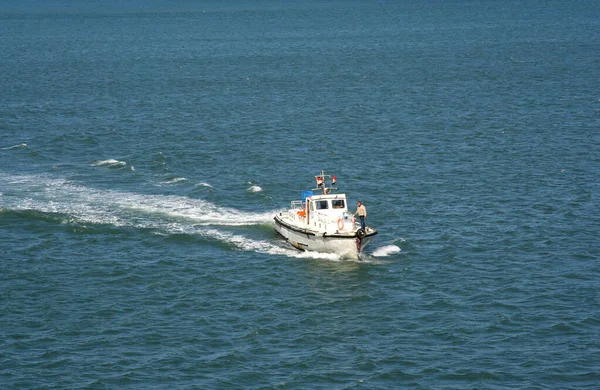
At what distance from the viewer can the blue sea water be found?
A: 2093 inches

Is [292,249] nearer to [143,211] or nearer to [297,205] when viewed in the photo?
[297,205]

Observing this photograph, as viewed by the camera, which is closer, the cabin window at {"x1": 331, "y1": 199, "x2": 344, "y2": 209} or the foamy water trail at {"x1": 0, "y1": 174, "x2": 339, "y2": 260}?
the cabin window at {"x1": 331, "y1": 199, "x2": 344, "y2": 209}

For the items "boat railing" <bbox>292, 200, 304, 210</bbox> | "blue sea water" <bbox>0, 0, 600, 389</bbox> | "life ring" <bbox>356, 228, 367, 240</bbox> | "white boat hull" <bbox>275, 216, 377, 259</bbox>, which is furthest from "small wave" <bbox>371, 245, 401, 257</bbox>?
"boat railing" <bbox>292, 200, 304, 210</bbox>

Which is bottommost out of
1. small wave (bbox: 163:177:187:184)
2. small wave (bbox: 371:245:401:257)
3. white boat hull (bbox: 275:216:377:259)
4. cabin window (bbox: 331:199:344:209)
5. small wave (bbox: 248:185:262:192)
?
small wave (bbox: 371:245:401:257)

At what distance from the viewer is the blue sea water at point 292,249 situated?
174 ft

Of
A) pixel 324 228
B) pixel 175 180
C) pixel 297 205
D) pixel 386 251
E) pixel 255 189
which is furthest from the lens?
pixel 175 180

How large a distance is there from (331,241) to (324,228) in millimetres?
1771

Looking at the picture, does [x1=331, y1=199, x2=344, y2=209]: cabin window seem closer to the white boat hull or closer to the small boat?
the small boat

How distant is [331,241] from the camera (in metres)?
66.8

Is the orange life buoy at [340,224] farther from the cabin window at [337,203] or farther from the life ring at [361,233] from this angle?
the cabin window at [337,203]

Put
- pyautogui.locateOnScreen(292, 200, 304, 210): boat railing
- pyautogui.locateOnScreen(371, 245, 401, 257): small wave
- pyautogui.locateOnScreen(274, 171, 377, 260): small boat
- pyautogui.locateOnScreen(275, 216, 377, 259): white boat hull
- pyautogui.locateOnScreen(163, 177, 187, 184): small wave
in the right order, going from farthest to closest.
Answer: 1. pyautogui.locateOnScreen(163, 177, 187, 184): small wave
2. pyautogui.locateOnScreen(292, 200, 304, 210): boat railing
3. pyautogui.locateOnScreen(371, 245, 401, 257): small wave
4. pyautogui.locateOnScreen(274, 171, 377, 260): small boat
5. pyautogui.locateOnScreen(275, 216, 377, 259): white boat hull

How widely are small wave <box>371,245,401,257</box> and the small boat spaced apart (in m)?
1.53

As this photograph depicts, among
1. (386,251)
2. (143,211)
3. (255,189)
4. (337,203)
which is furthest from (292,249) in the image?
(255,189)

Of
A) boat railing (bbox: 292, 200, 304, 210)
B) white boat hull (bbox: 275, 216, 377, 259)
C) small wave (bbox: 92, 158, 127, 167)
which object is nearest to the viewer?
white boat hull (bbox: 275, 216, 377, 259)
